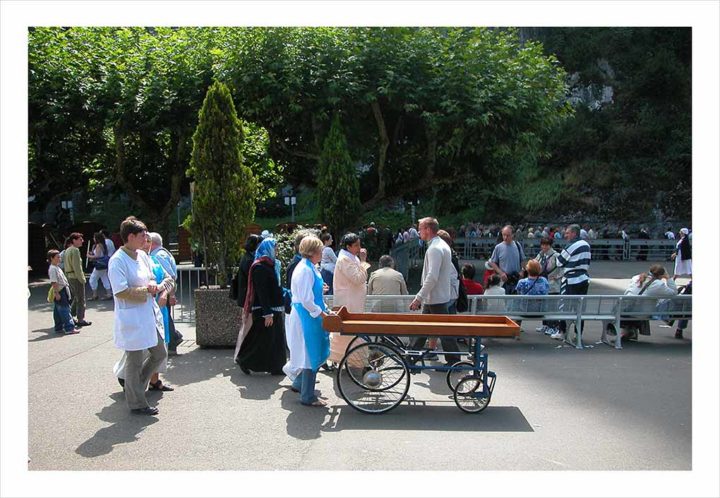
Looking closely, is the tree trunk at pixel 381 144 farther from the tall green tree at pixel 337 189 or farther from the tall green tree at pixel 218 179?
the tall green tree at pixel 218 179

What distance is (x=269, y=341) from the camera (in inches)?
308

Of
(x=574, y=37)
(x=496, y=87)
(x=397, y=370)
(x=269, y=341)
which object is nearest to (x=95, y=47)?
(x=496, y=87)

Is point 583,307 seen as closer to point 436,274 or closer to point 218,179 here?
point 436,274

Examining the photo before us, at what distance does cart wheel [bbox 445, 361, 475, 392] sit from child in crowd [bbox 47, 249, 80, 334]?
6.65 metres

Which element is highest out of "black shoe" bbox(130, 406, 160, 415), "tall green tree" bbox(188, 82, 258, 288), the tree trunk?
the tree trunk

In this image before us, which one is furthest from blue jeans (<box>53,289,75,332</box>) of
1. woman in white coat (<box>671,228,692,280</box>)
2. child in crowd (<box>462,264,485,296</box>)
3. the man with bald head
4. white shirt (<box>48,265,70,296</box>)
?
woman in white coat (<box>671,228,692,280</box>)

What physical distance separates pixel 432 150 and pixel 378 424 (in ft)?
51.4

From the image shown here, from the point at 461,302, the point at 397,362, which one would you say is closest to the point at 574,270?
the point at 461,302

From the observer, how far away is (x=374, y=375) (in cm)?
645

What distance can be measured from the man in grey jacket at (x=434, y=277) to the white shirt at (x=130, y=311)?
9.49 ft

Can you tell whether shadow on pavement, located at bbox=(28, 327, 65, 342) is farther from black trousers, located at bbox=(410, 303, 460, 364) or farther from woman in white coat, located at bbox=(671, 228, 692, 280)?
woman in white coat, located at bbox=(671, 228, 692, 280)

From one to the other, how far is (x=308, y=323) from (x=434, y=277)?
1814mm

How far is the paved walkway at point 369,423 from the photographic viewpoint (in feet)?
16.7

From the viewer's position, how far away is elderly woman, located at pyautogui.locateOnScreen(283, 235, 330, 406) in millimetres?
6324
